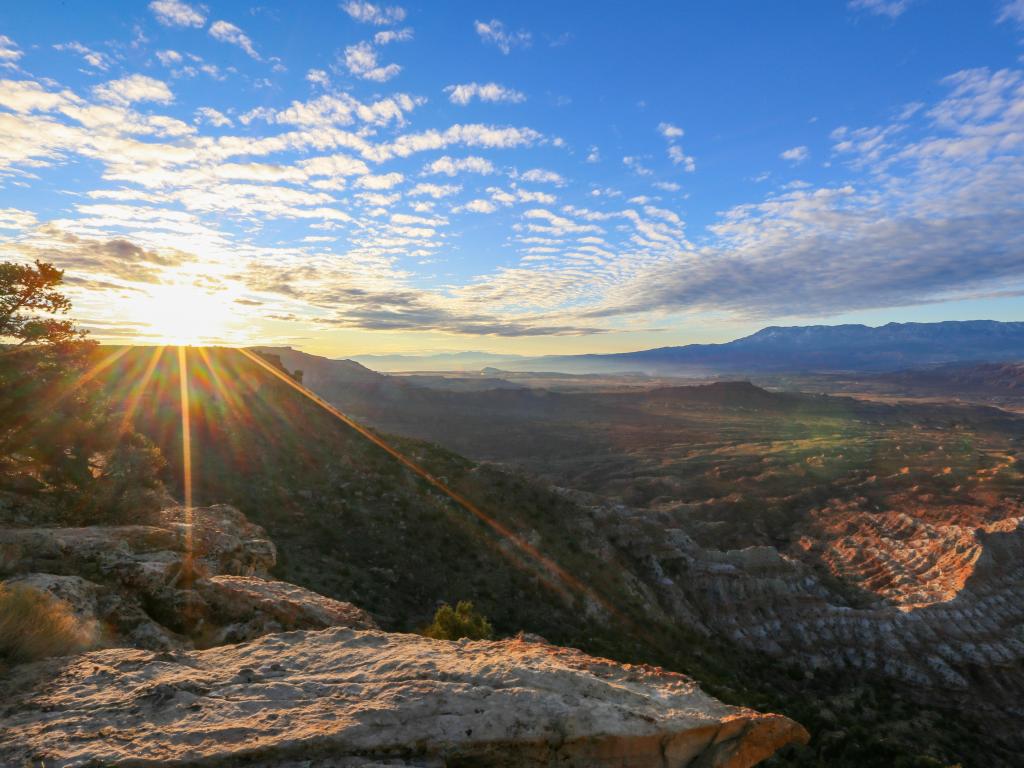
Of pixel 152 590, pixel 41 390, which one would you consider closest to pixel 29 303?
pixel 41 390

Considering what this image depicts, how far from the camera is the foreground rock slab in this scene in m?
5.31

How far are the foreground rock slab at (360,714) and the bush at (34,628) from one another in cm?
34

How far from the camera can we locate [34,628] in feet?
22.0

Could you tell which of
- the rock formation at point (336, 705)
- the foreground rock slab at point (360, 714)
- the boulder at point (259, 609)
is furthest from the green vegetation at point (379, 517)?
the boulder at point (259, 609)

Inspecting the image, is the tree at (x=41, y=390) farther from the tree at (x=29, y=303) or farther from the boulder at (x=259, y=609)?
the boulder at (x=259, y=609)

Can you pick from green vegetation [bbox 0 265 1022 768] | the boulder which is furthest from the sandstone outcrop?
green vegetation [bbox 0 265 1022 768]

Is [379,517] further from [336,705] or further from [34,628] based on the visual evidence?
[336,705]

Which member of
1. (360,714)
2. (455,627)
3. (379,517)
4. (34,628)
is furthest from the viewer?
(379,517)

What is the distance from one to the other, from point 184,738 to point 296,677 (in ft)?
5.21

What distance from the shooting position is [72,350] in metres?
17.5

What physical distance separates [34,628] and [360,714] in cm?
459

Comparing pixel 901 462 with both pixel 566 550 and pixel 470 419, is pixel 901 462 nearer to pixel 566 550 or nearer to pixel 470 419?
pixel 566 550

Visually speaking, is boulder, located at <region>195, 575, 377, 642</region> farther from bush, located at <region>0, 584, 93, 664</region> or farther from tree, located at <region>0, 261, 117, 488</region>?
tree, located at <region>0, 261, 117, 488</region>

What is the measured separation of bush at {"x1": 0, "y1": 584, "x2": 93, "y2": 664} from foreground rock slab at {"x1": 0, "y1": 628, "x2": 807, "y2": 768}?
336 millimetres
